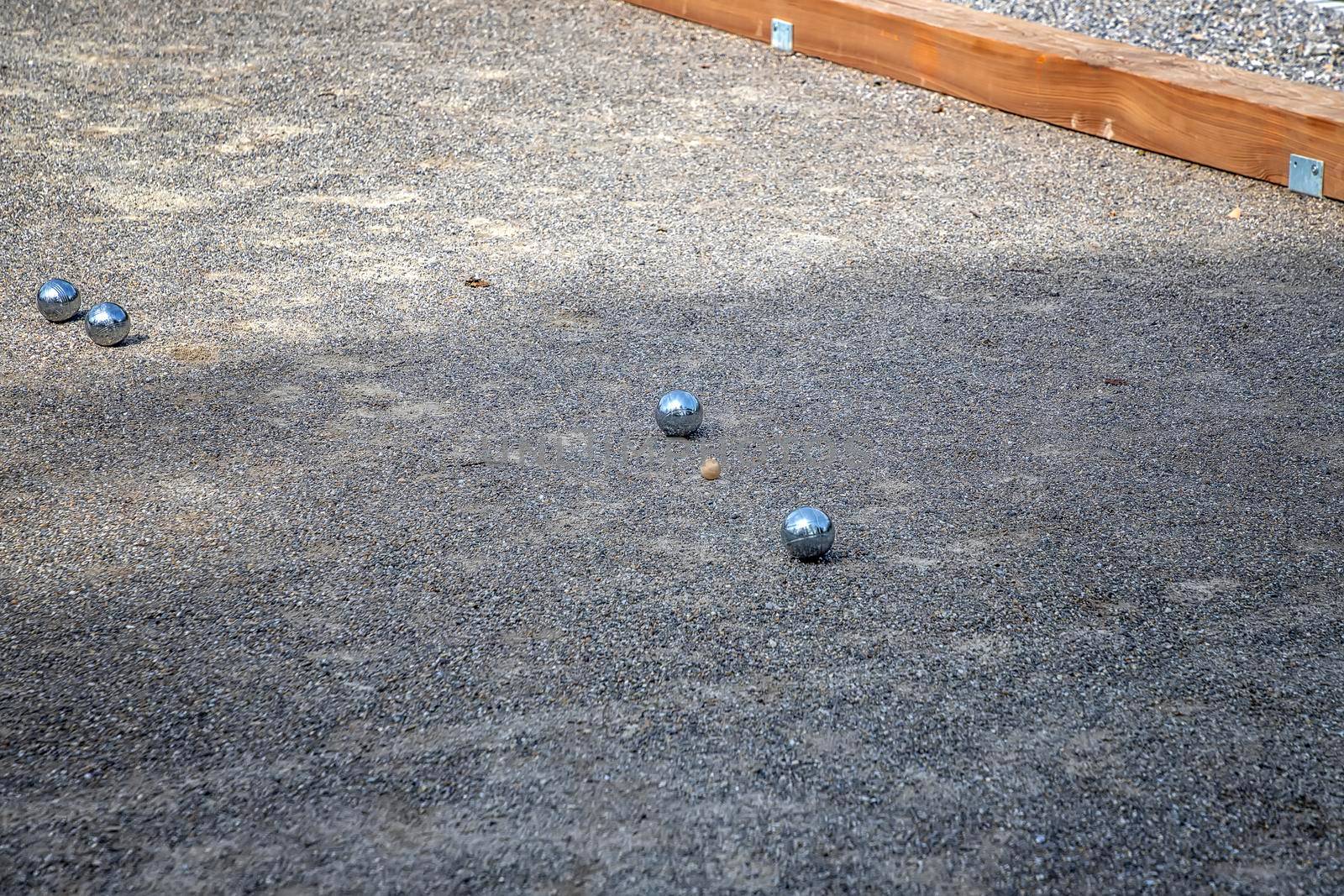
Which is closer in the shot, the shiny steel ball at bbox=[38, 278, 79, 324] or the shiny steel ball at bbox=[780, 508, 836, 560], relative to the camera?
the shiny steel ball at bbox=[780, 508, 836, 560]

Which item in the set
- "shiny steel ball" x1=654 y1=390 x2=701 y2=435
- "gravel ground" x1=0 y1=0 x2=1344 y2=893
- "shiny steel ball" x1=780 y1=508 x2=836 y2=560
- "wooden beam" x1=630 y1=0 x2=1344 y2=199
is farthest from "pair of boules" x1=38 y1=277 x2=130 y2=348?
"wooden beam" x1=630 y1=0 x2=1344 y2=199

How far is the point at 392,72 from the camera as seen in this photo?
880 centimetres

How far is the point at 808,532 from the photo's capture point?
12.5 ft

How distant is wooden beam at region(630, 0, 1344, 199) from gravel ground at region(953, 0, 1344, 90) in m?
0.51

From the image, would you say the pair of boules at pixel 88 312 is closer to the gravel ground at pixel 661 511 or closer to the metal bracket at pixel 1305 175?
the gravel ground at pixel 661 511

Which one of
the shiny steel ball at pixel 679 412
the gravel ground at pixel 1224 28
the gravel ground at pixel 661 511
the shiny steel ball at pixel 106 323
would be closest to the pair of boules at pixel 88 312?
the shiny steel ball at pixel 106 323

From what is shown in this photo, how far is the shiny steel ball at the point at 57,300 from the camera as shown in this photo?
18.1 feet

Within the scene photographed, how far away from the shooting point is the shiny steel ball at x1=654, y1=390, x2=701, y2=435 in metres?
4.59

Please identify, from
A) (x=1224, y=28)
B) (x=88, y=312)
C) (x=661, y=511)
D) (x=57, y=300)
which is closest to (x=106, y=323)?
(x=88, y=312)

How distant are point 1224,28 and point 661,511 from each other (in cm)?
636

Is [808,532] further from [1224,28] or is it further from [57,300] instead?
[1224,28]

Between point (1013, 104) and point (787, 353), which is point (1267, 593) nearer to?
point (787, 353)

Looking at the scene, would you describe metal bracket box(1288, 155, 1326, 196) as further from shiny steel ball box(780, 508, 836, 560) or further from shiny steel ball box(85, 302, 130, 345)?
shiny steel ball box(85, 302, 130, 345)

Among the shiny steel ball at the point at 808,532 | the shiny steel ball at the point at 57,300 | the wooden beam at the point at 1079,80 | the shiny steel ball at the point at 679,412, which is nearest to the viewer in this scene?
the shiny steel ball at the point at 808,532
